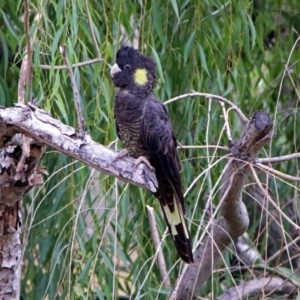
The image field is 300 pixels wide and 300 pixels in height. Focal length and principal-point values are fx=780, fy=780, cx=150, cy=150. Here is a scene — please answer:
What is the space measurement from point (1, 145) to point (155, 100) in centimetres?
56

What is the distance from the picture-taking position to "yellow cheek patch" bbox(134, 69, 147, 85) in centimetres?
214

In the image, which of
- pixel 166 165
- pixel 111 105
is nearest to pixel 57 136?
pixel 166 165

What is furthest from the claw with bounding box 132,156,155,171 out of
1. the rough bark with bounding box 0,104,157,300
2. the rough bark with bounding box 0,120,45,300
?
the rough bark with bounding box 0,120,45,300

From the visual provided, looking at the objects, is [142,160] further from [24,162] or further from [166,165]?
[24,162]

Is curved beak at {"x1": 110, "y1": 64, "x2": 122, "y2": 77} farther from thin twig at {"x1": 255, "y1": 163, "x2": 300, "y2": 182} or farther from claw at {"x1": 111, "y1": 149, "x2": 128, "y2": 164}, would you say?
thin twig at {"x1": 255, "y1": 163, "x2": 300, "y2": 182}

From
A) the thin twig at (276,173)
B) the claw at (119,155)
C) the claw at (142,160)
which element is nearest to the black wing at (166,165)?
the claw at (142,160)

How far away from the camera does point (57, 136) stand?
169cm

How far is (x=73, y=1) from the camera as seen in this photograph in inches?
80.8

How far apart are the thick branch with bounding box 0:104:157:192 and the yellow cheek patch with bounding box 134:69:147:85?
43cm

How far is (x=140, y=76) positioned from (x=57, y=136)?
20.0 inches

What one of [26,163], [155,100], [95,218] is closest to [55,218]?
[95,218]

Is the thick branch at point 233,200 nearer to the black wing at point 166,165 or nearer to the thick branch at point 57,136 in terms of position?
the black wing at point 166,165

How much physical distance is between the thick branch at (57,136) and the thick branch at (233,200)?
281mm

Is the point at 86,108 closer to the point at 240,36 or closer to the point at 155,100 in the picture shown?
the point at 155,100
